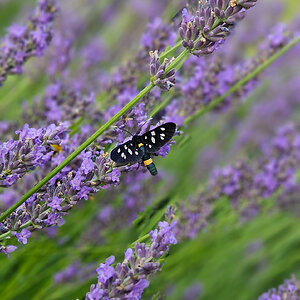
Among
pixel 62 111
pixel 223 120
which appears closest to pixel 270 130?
pixel 223 120

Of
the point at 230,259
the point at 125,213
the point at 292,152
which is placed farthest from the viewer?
the point at 230,259

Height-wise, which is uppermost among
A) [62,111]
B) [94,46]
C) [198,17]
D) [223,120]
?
[94,46]

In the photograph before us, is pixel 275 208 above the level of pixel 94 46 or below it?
below

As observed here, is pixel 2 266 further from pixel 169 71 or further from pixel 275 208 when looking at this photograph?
pixel 275 208

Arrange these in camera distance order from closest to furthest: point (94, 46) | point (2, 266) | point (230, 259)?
point (2, 266) < point (230, 259) < point (94, 46)

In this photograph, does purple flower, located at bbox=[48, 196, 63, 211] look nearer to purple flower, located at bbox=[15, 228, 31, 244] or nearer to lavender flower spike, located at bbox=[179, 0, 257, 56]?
purple flower, located at bbox=[15, 228, 31, 244]

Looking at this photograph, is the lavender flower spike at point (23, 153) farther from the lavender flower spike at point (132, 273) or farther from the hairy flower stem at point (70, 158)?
the lavender flower spike at point (132, 273)

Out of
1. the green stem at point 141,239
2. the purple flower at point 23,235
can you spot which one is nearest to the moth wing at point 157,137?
the green stem at point 141,239
